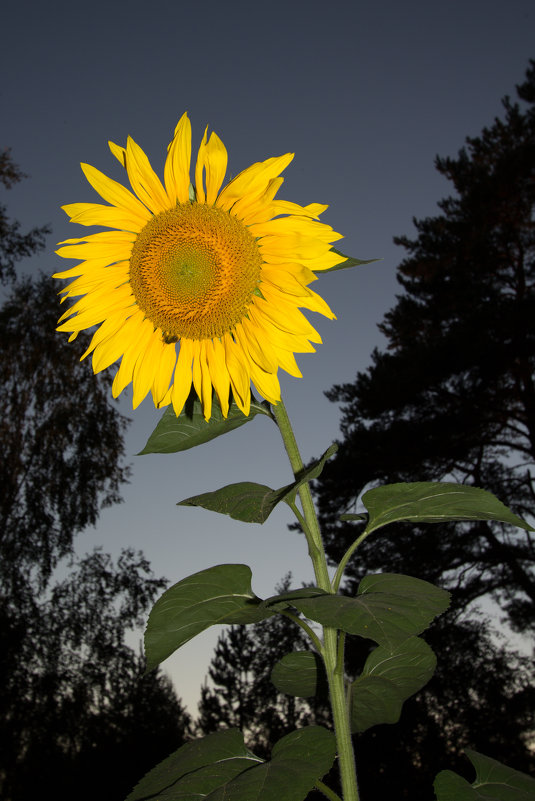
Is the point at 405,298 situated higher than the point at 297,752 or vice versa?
the point at 405,298

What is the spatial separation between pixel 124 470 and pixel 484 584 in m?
6.74

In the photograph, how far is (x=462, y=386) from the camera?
10820mm

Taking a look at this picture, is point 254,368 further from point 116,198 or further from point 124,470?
point 124,470

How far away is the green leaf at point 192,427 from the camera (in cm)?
116

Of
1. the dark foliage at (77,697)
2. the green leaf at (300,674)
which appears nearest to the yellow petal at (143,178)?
the green leaf at (300,674)

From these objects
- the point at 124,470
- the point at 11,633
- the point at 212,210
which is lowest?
the point at 212,210

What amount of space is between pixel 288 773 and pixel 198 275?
0.81m

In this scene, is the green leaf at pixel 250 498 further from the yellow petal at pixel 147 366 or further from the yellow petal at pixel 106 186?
the yellow petal at pixel 106 186

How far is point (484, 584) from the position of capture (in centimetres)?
1106

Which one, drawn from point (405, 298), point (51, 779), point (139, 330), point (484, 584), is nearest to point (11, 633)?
point (51, 779)

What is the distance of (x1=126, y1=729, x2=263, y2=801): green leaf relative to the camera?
1021mm

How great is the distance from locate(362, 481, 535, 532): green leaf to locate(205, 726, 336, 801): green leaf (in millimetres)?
366

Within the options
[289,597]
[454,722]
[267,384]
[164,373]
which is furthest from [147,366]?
[454,722]

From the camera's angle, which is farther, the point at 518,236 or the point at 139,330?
the point at 518,236
